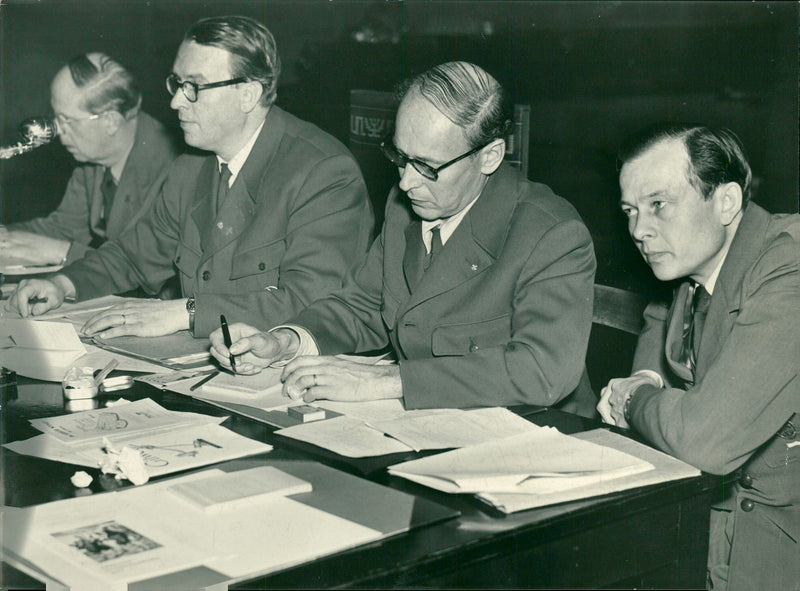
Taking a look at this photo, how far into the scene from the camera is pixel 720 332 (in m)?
2.07

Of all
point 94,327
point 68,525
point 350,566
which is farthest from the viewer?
point 94,327

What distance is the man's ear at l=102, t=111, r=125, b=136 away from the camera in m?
4.13

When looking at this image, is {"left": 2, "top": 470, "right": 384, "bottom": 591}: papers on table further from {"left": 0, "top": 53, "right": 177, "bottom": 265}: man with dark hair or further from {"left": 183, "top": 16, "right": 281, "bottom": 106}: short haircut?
{"left": 0, "top": 53, "right": 177, "bottom": 265}: man with dark hair

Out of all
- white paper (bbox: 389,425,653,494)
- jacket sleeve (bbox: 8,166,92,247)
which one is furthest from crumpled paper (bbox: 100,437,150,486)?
jacket sleeve (bbox: 8,166,92,247)

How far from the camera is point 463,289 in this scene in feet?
7.93

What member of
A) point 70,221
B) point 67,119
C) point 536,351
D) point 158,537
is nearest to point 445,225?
point 536,351

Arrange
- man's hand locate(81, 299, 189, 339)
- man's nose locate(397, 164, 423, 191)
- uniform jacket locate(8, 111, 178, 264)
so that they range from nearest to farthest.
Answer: man's nose locate(397, 164, 423, 191)
man's hand locate(81, 299, 189, 339)
uniform jacket locate(8, 111, 178, 264)

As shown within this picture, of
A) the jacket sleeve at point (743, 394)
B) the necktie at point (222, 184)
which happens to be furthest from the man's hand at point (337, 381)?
the necktie at point (222, 184)

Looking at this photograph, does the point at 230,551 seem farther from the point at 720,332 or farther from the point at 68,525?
the point at 720,332

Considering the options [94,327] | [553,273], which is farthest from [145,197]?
[553,273]

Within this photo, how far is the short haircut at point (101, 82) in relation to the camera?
4.11 metres

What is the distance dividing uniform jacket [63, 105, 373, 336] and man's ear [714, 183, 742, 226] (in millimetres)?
1266

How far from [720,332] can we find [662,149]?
1.41 feet

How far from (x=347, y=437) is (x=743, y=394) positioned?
2.56 ft
